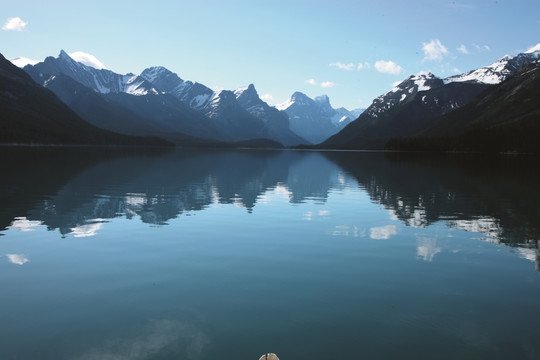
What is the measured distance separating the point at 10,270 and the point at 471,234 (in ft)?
105

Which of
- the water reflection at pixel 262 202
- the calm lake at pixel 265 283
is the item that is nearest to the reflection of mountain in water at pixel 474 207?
the water reflection at pixel 262 202

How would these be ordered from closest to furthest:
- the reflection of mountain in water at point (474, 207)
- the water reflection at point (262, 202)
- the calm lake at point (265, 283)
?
1. the calm lake at point (265, 283)
2. the reflection of mountain in water at point (474, 207)
3. the water reflection at point (262, 202)

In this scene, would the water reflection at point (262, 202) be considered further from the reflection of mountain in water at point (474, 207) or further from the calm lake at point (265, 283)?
the calm lake at point (265, 283)

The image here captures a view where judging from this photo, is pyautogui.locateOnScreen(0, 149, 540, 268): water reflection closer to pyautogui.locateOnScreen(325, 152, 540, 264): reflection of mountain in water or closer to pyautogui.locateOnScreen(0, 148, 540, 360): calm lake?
pyautogui.locateOnScreen(325, 152, 540, 264): reflection of mountain in water

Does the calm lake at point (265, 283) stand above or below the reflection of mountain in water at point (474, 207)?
below

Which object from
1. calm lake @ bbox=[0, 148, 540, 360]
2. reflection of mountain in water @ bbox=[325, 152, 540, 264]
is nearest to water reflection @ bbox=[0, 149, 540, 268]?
reflection of mountain in water @ bbox=[325, 152, 540, 264]

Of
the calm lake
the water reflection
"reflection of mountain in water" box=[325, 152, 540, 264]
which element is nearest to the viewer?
the calm lake

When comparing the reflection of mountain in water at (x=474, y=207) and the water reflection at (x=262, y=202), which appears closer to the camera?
the reflection of mountain in water at (x=474, y=207)

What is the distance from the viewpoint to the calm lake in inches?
535

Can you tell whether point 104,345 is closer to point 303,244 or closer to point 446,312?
point 446,312

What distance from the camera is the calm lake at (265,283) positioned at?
13.6 metres

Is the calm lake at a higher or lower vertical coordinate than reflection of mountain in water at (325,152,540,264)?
lower

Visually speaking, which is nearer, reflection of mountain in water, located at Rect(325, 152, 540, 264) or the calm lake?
the calm lake

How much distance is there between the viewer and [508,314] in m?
16.3
